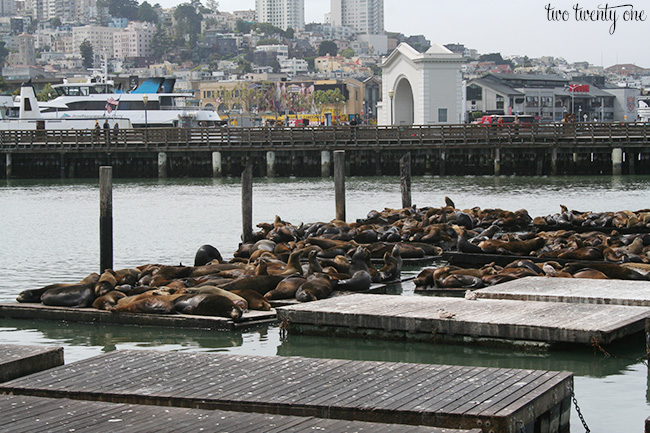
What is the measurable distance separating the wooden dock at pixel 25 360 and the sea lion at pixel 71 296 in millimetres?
3986

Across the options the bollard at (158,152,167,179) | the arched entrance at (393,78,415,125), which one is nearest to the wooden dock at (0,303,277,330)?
the bollard at (158,152,167,179)

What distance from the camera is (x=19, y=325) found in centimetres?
1310

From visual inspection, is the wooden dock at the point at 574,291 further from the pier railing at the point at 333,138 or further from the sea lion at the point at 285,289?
the pier railing at the point at 333,138

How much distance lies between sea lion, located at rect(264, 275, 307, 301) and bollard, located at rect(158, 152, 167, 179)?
36.1 m

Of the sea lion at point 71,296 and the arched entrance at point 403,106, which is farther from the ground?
the arched entrance at point 403,106

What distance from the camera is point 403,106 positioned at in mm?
63344

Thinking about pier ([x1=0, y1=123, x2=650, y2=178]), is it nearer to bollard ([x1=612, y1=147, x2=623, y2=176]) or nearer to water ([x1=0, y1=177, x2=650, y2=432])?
bollard ([x1=612, y1=147, x2=623, y2=176])

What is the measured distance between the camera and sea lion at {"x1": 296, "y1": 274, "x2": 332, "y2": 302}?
1302cm

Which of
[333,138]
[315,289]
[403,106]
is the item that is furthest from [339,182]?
[403,106]

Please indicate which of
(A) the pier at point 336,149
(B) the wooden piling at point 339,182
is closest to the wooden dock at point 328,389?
(B) the wooden piling at point 339,182

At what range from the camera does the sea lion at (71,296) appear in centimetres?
1334

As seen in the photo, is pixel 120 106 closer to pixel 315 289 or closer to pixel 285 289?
pixel 285 289

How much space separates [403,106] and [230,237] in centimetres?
3962

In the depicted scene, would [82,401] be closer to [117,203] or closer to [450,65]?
[117,203]
